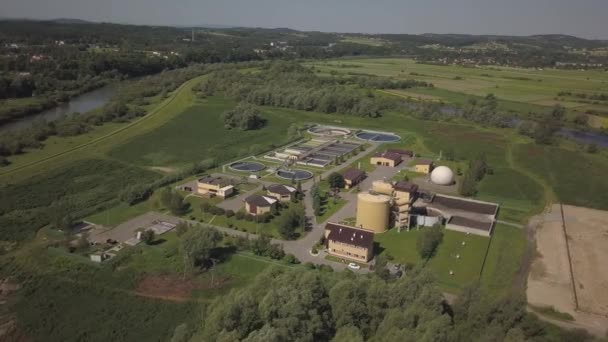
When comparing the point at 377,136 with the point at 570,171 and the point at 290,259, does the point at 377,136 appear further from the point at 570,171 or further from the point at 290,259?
the point at 290,259

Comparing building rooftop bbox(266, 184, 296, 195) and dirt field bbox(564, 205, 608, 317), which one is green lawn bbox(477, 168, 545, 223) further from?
building rooftop bbox(266, 184, 296, 195)

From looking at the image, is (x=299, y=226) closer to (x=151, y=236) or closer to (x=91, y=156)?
(x=151, y=236)

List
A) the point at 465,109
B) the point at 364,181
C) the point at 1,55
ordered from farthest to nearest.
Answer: the point at 1,55
the point at 465,109
the point at 364,181

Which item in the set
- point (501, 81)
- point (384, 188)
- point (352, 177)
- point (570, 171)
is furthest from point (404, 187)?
point (501, 81)

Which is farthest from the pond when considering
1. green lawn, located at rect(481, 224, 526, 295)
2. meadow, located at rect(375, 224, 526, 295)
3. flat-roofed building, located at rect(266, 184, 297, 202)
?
flat-roofed building, located at rect(266, 184, 297, 202)

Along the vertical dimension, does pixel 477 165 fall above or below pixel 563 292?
above

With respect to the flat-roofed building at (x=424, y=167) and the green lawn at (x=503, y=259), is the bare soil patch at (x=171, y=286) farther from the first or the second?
the flat-roofed building at (x=424, y=167)

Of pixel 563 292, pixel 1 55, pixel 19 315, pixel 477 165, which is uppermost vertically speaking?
pixel 1 55

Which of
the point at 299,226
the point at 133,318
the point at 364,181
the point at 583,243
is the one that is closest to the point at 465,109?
the point at 364,181
